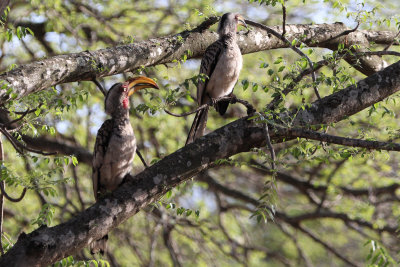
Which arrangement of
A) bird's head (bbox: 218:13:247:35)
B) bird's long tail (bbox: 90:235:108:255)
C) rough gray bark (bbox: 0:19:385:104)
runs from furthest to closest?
bird's head (bbox: 218:13:247:35) < bird's long tail (bbox: 90:235:108:255) < rough gray bark (bbox: 0:19:385:104)

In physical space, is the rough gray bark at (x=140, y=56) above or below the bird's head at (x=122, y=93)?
above

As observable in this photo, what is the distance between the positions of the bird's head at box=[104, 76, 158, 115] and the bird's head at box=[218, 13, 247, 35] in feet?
4.59

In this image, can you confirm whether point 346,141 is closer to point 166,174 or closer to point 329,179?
point 166,174

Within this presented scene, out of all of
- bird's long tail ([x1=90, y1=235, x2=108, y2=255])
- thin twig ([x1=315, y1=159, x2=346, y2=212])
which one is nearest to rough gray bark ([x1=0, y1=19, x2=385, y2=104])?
bird's long tail ([x1=90, y1=235, x2=108, y2=255])

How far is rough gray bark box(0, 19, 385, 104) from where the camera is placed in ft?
11.7

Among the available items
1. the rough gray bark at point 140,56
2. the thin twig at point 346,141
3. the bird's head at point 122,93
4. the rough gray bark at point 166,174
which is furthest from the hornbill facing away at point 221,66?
the thin twig at point 346,141

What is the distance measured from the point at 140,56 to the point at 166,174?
4.69 ft

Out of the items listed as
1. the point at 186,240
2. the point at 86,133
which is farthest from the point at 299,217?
the point at 86,133

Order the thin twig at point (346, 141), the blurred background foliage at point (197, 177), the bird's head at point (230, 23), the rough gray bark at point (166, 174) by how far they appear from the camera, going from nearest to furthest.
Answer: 1. the rough gray bark at point (166, 174)
2. the thin twig at point (346, 141)
3. the bird's head at point (230, 23)
4. the blurred background foliage at point (197, 177)

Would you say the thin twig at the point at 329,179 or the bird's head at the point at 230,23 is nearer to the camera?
the bird's head at the point at 230,23

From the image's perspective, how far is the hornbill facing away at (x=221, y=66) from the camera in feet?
17.0

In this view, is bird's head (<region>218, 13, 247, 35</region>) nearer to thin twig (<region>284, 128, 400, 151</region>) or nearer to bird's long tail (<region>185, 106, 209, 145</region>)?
bird's long tail (<region>185, 106, 209, 145</region>)

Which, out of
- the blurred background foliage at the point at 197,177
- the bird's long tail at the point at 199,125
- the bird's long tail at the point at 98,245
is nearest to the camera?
the bird's long tail at the point at 98,245

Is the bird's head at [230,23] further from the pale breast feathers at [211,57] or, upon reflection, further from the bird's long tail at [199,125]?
the bird's long tail at [199,125]
